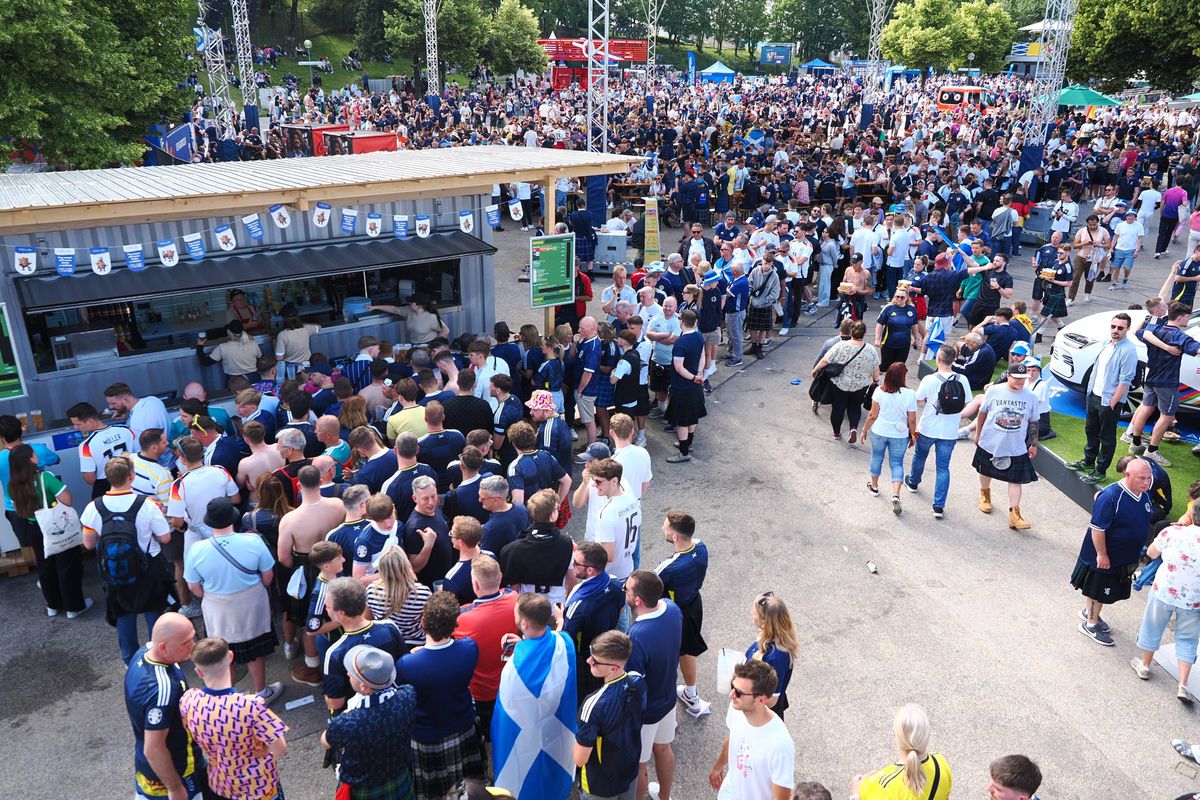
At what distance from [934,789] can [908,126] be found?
34.8 m

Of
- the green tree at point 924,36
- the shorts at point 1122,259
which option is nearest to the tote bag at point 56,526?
the shorts at point 1122,259

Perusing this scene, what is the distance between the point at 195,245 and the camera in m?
7.79

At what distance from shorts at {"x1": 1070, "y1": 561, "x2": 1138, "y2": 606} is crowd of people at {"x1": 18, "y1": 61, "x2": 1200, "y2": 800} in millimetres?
23

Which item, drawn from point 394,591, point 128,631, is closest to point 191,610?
point 128,631

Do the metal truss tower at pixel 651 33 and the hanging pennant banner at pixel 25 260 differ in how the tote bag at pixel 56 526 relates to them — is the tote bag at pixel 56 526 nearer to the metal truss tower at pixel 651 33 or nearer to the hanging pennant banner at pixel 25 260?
the hanging pennant banner at pixel 25 260

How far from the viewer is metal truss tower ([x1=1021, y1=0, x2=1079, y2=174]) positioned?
21344mm

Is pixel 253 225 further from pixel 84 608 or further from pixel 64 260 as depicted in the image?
pixel 84 608

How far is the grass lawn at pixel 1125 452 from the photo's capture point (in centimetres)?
846

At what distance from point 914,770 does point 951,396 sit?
5.06 meters

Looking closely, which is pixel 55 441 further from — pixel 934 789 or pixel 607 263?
pixel 607 263

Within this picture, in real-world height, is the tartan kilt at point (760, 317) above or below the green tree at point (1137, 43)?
below

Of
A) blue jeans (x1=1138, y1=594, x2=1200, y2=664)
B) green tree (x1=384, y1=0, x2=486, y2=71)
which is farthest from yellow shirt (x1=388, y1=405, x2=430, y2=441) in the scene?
green tree (x1=384, y1=0, x2=486, y2=71)

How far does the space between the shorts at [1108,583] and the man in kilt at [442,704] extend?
15.4 ft

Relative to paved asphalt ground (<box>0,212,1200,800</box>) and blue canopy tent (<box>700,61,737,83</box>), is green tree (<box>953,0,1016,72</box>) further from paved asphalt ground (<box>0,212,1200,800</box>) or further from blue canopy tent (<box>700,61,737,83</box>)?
paved asphalt ground (<box>0,212,1200,800</box>)
